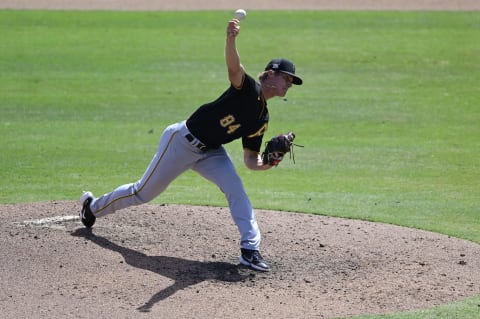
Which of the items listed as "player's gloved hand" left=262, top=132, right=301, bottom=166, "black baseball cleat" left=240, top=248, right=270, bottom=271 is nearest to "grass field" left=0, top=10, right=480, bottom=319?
"black baseball cleat" left=240, top=248, right=270, bottom=271

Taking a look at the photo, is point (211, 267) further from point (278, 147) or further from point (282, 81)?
point (282, 81)

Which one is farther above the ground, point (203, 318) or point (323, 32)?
point (323, 32)

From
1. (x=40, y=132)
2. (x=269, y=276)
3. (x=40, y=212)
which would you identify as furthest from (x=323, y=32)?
(x=269, y=276)

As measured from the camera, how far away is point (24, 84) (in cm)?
1745

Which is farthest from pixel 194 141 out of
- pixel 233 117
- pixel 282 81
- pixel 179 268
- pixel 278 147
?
pixel 179 268

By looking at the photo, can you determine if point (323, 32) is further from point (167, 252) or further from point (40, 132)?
point (167, 252)

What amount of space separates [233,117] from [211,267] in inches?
52.6

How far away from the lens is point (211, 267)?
310 inches

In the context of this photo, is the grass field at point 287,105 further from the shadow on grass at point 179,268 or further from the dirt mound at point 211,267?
the shadow on grass at point 179,268

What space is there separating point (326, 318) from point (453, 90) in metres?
11.5

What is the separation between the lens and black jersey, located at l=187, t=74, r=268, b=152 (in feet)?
24.7

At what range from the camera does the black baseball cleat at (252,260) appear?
25.4 feet

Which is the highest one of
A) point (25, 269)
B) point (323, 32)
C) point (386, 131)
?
point (323, 32)

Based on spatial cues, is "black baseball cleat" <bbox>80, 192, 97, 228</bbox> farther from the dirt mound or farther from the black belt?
the black belt
